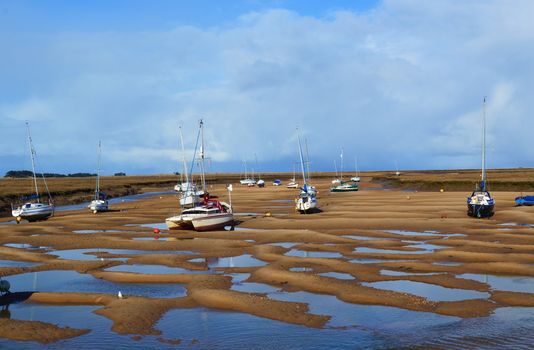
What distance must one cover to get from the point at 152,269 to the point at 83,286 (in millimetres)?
5107

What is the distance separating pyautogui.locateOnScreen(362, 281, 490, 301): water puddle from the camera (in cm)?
2344

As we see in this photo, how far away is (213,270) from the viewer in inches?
1206

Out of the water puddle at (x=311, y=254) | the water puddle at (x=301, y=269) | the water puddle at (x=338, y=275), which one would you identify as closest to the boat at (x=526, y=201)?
the water puddle at (x=311, y=254)

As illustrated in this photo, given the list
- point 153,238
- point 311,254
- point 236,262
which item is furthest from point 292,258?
point 153,238

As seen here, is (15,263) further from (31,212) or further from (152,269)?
(31,212)

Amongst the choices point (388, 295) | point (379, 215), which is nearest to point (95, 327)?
point (388, 295)

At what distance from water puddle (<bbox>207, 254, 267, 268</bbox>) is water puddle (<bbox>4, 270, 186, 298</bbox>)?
548 cm

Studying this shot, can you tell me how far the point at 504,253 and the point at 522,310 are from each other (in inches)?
515

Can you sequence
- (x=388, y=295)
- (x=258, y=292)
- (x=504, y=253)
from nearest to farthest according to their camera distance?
(x=388, y=295), (x=258, y=292), (x=504, y=253)

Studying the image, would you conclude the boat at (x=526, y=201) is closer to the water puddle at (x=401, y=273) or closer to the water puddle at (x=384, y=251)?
the water puddle at (x=384, y=251)

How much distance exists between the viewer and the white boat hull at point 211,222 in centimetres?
4772

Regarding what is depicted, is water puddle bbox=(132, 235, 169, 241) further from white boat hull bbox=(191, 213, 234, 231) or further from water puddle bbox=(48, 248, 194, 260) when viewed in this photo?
water puddle bbox=(48, 248, 194, 260)

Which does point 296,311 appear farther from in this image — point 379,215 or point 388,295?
point 379,215

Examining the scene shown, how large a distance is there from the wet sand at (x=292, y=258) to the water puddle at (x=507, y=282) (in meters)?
0.72
